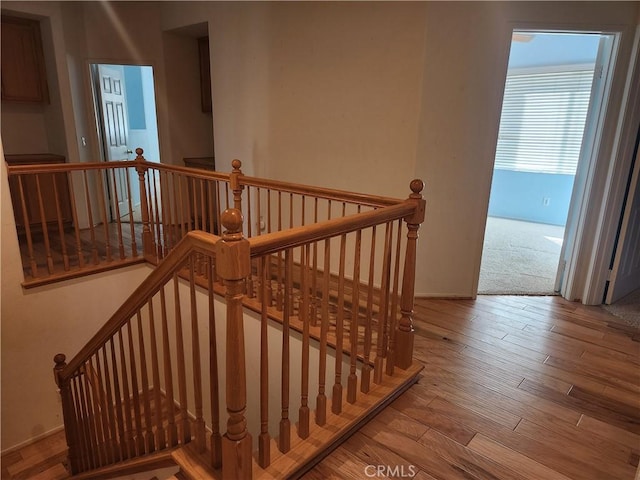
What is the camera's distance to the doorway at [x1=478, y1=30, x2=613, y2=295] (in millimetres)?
5543

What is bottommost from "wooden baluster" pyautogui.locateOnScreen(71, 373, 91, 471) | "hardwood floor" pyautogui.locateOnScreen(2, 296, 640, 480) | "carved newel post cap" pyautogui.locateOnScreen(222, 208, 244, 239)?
"wooden baluster" pyautogui.locateOnScreen(71, 373, 91, 471)

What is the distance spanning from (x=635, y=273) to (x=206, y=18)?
4730 millimetres

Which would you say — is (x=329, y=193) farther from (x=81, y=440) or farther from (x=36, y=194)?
(x=36, y=194)

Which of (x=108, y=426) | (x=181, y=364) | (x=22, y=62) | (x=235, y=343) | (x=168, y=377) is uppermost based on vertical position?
(x=22, y=62)

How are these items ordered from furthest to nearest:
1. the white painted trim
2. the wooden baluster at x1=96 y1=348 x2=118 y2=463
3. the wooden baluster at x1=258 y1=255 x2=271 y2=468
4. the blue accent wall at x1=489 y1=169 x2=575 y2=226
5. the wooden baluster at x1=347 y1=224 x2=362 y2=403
Answer: 1. the blue accent wall at x1=489 y1=169 x2=575 y2=226
2. the white painted trim
3. the wooden baluster at x1=96 y1=348 x2=118 y2=463
4. the wooden baluster at x1=347 y1=224 x2=362 y2=403
5. the wooden baluster at x1=258 y1=255 x2=271 y2=468

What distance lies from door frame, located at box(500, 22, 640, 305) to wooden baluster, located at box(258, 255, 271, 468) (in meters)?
2.63

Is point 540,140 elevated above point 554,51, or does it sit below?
below

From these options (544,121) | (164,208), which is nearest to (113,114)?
(164,208)

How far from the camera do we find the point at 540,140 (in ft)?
20.2

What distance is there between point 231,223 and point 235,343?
1.26 ft

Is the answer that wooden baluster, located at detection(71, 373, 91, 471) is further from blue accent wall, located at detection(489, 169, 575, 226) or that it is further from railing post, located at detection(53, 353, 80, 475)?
blue accent wall, located at detection(489, 169, 575, 226)

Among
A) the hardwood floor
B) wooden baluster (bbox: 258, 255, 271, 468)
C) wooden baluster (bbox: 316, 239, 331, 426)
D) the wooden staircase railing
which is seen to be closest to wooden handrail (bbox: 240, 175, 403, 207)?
the wooden staircase railing

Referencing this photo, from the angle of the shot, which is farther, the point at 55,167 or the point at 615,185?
the point at 55,167

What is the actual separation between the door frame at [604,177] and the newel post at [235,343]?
269cm
